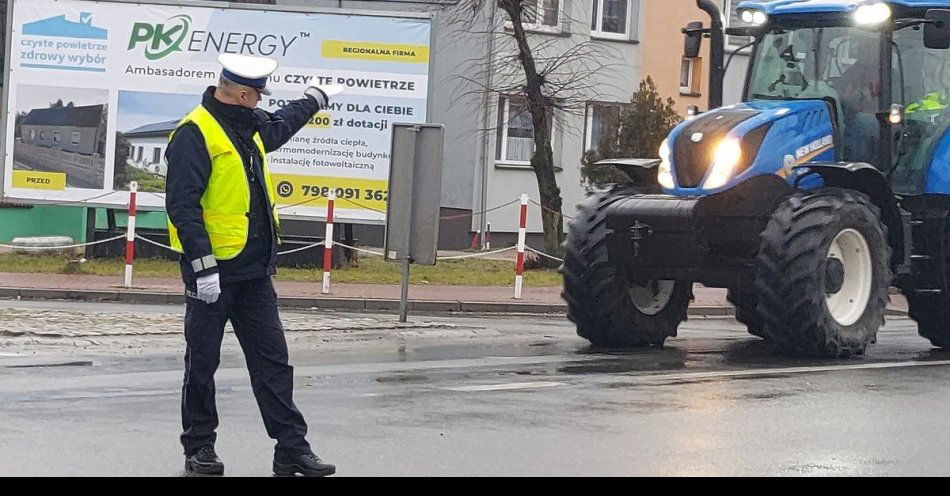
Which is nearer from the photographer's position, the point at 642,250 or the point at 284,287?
the point at 642,250

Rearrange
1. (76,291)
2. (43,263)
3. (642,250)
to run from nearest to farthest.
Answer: (642,250)
(76,291)
(43,263)

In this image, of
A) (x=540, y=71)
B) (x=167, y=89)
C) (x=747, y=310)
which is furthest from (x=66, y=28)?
(x=747, y=310)

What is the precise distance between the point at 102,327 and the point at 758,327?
580 centimetres

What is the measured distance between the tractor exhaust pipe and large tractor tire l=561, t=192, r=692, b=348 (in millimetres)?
1864

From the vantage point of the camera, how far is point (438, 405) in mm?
9547

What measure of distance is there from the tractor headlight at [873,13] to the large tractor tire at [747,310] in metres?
2.53

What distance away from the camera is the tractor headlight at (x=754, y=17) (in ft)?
46.4

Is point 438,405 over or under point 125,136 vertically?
under

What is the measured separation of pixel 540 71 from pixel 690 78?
24.2ft

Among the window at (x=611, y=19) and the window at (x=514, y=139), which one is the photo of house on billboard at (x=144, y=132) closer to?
the window at (x=514, y=139)

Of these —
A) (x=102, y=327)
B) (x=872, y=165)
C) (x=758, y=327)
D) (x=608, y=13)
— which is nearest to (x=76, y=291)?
(x=102, y=327)

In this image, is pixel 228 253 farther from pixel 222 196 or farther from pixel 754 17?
pixel 754 17

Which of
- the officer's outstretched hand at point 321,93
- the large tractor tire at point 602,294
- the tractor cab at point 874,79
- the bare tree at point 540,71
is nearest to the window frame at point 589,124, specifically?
the bare tree at point 540,71

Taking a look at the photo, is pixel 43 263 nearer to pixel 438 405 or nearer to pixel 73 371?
pixel 73 371
